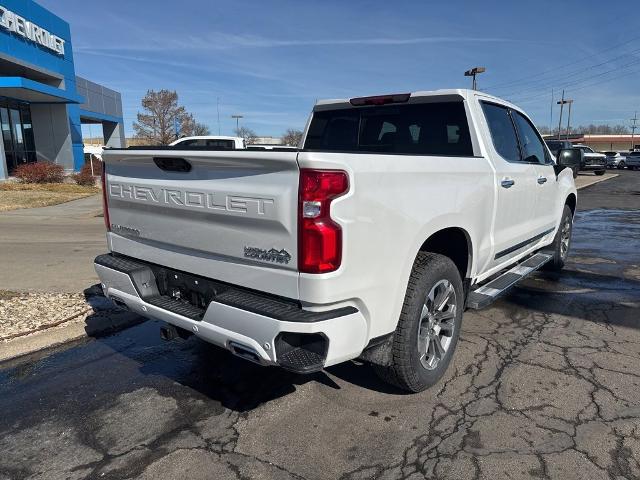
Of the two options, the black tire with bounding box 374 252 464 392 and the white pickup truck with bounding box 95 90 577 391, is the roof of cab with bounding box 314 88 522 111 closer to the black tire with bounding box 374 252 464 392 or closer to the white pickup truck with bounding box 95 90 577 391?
the white pickup truck with bounding box 95 90 577 391

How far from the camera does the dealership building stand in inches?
828

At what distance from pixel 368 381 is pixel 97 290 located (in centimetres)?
223

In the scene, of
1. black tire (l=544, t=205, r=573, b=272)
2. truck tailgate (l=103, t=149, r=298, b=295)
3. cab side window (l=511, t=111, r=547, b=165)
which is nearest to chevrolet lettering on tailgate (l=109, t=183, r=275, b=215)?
truck tailgate (l=103, t=149, r=298, b=295)

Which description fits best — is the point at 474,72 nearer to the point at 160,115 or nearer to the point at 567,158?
the point at 567,158

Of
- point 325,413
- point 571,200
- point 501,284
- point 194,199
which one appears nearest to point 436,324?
point 325,413

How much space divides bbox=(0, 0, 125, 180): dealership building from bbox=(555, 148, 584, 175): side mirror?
20.4 m

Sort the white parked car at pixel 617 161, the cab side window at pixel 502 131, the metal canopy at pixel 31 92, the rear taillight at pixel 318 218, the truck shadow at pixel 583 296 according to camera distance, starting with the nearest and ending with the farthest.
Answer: the rear taillight at pixel 318 218
the cab side window at pixel 502 131
the truck shadow at pixel 583 296
the metal canopy at pixel 31 92
the white parked car at pixel 617 161

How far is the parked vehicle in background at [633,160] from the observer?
42781mm

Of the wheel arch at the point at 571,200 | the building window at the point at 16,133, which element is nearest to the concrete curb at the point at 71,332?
the wheel arch at the point at 571,200

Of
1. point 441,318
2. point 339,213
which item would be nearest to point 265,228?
point 339,213

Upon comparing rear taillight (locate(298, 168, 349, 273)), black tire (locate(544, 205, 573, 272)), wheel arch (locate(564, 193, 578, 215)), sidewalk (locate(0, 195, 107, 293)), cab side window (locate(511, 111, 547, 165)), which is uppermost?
cab side window (locate(511, 111, 547, 165))

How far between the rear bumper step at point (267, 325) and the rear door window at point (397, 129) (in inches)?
69.6

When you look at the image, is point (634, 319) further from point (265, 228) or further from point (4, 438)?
point (4, 438)

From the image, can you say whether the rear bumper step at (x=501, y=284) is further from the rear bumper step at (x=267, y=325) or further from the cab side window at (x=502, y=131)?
the rear bumper step at (x=267, y=325)
